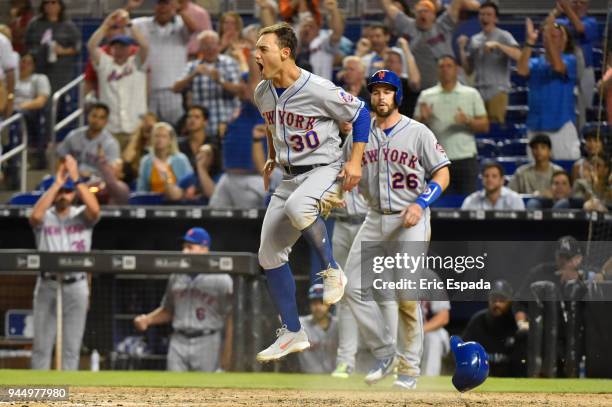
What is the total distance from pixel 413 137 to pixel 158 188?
3.84 metres

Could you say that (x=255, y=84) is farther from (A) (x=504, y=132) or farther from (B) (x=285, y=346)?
(B) (x=285, y=346)

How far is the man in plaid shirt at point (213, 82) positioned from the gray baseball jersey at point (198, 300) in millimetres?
2133

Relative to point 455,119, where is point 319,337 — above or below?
below

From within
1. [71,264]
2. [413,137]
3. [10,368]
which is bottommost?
[10,368]

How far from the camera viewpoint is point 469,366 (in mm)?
6133

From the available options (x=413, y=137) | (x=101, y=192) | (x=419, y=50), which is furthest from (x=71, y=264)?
(x=419, y=50)

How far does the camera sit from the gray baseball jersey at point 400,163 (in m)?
7.53

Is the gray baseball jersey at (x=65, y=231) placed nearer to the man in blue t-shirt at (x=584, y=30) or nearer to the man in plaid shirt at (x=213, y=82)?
the man in plaid shirt at (x=213, y=82)

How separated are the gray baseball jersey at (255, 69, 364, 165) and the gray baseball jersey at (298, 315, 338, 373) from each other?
9.55 ft

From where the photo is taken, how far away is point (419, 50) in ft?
36.6

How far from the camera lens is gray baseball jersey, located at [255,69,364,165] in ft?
21.4

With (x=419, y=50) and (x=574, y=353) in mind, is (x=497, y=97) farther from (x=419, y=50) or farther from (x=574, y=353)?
(x=574, y=353)

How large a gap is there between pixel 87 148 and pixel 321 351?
3.21 meters

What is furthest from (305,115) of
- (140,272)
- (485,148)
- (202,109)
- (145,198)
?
(485,148)
